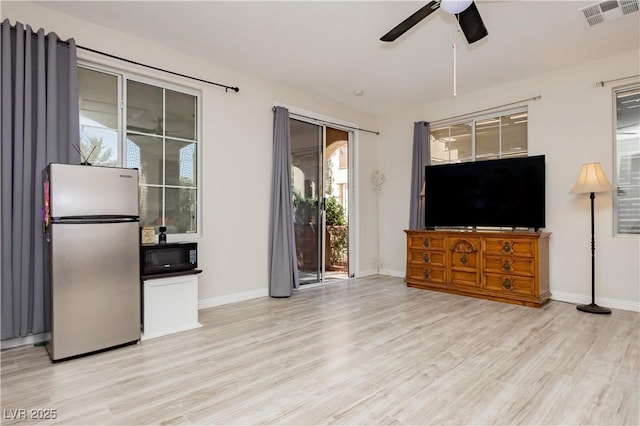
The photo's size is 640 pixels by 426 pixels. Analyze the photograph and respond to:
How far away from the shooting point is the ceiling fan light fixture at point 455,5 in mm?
2268

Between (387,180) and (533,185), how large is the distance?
2334 mm

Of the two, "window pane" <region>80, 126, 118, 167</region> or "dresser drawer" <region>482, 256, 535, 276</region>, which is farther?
"dresser drawer" <region>482, 256, 535, 276</region>

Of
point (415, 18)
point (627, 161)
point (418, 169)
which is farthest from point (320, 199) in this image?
point (627, 161)

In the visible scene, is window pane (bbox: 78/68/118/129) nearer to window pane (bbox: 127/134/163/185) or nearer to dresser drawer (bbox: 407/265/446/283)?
window pane (bbox: 127/134/163/185)

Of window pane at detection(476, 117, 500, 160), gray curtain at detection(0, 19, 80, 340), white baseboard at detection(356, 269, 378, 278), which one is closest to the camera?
gray curtain at detection(0, 19, 80, 340)

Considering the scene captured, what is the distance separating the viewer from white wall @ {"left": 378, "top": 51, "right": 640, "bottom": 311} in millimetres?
3867

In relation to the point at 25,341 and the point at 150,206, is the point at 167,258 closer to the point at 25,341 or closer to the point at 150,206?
the point at 150,206

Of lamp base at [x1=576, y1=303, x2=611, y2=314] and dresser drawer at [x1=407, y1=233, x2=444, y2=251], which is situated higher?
dresser drawer at [x1=407, y1=233, x2=444, y2=251]

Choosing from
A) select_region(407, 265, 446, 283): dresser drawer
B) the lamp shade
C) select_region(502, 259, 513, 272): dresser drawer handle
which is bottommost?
select_region(407, 265, 446, 283): dresser drawer

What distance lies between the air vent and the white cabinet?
4.20 m

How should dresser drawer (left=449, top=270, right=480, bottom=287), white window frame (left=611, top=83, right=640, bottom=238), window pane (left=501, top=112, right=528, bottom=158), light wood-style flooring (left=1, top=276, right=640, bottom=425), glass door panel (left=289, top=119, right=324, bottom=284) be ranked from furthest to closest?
glass door panel (left=289, top=119, right=324, bottom=284), window pane (left=501, top=112, right=528, bottom=158), dresser drawer (left=449, top=270, right=480, bottom=287), white window frame (left=611, top=83, right=640, bottom=238), light wood-style flooring (left=1, top=276, right=640, bottom=425)

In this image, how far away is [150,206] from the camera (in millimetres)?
3623

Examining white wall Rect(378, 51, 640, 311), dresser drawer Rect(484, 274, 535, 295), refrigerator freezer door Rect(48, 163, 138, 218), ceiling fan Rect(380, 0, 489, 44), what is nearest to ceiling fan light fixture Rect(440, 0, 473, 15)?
ceiling fan Rect(380, 0, 489, 44)

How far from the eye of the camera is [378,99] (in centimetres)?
536
